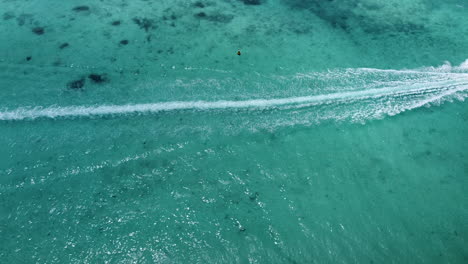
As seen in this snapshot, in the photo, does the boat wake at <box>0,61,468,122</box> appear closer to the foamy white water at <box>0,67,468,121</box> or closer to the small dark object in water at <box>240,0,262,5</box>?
the foamy white water at <box>0,67,468,121</box>

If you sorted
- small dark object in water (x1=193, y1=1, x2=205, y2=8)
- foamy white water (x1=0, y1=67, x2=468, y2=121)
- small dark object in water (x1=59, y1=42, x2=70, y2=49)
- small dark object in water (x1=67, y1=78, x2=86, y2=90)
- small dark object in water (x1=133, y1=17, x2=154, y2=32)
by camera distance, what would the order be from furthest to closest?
small dark object in water (x1=193, y1=1, x2=205, y2=8), small dark object in water (x1=133, y1=17, x2=154, y2=32), small dark object in water (x1=59, y1=42, x2=70, y2=49), small dark object in water (x1=67, y1=78, x2=86, y2=90), foamy white water (x1=0, y1=67, x2=468, y2=121)

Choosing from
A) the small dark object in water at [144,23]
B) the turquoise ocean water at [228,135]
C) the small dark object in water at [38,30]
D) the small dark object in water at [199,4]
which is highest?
the small dark object in water at [199,4]

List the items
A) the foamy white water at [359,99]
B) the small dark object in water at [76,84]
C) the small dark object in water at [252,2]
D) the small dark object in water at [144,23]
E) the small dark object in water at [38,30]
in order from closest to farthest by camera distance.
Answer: the foamy white water at [359,99], the small dark object in water at [76,84], the small dark object in water at [38,30], the small dark object in water at [144,23], the small dark object in water at [252,2]

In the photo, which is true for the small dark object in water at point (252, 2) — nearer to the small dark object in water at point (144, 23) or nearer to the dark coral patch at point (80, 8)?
the small dark object in water at point (144, 23)

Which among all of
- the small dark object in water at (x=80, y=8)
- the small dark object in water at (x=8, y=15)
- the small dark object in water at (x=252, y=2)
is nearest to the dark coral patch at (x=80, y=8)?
the small dark object in water at (x=80, y=8)

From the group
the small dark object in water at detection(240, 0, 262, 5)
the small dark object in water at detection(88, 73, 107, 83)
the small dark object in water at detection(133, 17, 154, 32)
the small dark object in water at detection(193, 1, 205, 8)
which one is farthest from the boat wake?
the small dark object in water at detection(193, 1, 205, 8)

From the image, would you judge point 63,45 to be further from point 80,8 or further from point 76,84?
point 80,8
